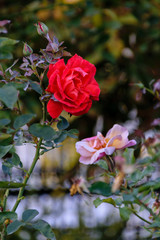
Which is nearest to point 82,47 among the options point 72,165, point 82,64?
point 72,165

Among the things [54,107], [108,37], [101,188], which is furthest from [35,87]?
[108,37]

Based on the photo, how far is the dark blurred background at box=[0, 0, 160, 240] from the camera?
134cm

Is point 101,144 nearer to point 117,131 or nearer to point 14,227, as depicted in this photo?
point 117,131

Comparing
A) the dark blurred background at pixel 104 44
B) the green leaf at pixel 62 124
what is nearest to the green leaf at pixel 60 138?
the green leaf at pixel 62 124

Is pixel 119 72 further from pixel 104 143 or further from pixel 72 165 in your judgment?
pixel 104 143

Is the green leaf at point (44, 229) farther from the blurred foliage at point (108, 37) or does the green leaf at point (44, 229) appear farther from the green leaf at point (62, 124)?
the blurred foliage at point (108, 37)

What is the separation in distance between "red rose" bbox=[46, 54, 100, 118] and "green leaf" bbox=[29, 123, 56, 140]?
2 cm

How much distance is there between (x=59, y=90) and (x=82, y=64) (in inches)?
2.1

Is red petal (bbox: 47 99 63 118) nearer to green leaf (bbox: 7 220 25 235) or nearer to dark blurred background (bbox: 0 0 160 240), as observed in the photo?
green leaf (bbox: 7 220 25 235)

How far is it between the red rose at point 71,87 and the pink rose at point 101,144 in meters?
0.04

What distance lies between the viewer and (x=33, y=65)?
1.47ft

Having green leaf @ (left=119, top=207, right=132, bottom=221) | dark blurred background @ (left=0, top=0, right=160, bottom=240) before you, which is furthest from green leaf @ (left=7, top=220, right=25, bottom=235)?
dark blurred background @ (left=0, top=0, right=160, bottom=240)

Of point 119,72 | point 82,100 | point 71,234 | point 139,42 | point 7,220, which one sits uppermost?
point 82,100

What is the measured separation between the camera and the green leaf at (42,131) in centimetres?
42
